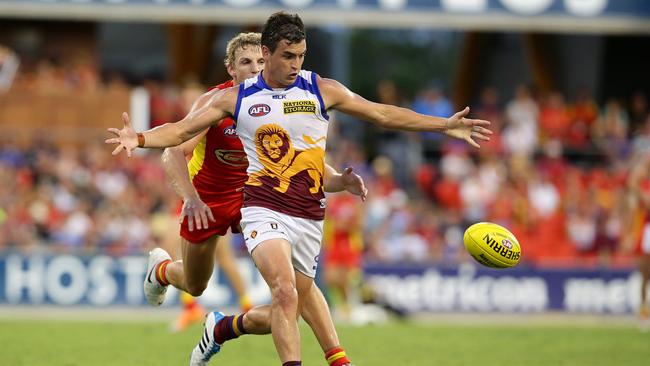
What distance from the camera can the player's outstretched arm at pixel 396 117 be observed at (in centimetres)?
739

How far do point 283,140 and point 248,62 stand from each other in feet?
3.74

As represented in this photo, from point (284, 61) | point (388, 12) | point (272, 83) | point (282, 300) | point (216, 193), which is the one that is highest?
point (388, 12)

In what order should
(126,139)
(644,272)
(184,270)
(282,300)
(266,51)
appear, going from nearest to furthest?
1. (126,139)
2. (282,300)
3. (266,51)
4. (184,270)
5. (644,272)

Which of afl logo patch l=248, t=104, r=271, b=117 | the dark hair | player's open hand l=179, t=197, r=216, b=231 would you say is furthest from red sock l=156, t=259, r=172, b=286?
the dark hair

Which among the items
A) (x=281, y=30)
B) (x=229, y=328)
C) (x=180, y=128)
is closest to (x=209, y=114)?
(x=180, y=128)

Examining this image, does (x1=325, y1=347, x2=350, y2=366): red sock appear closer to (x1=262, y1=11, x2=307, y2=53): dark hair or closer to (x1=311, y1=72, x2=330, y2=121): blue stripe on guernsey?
(x1=311, y1=72, x2=330, y2=121): blue stripe on guernsey

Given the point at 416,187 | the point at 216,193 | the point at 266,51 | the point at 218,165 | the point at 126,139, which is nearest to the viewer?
the point at 126,139

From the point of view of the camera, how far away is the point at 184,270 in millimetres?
8977

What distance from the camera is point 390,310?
16.8m

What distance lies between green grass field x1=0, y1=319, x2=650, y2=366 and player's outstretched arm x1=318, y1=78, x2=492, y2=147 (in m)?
3.01

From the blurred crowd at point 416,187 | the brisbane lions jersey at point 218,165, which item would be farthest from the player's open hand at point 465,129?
the blurred crowd at point 416,187

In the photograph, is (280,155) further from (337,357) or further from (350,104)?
(337,357)

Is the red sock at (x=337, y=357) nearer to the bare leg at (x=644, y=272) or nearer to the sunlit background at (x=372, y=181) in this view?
the bare leg at (x=644, y=272)

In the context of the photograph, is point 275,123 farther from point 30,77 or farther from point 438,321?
point 30,77
